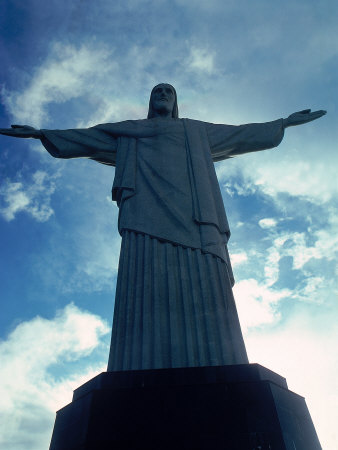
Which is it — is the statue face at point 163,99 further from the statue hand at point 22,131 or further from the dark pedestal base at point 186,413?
the dark pedestal base at point 186,413

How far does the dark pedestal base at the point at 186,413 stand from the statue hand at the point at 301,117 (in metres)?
5.54

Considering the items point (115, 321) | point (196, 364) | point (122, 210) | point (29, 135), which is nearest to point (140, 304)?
point (115, 321)

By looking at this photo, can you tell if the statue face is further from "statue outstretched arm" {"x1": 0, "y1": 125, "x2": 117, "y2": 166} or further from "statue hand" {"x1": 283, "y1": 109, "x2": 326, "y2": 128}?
"statue hand" {"x1": 283, "y1": 109, "x2": 326, "y2": 128}

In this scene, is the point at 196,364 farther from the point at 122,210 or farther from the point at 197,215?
the point at 122,210

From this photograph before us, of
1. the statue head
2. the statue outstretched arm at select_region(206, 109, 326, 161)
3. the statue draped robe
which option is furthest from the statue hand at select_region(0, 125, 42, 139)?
the statue outstretched arm at select_region(206, 109, 326, 161)

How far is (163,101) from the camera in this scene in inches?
312

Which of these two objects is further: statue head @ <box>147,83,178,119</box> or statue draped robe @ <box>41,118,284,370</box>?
statue head @ <box>147,83,178,119</box>

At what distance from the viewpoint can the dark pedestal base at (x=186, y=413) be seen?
2879 mm

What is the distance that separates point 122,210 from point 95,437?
11.9 feet

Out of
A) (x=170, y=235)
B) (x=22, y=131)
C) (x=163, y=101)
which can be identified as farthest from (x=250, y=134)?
(x=22, y=131)

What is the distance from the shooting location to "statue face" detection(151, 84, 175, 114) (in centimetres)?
788

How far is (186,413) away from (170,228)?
A: 287 cm

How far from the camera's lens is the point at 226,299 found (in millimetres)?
4824

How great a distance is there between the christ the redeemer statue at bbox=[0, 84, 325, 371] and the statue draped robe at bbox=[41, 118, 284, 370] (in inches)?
0.5
